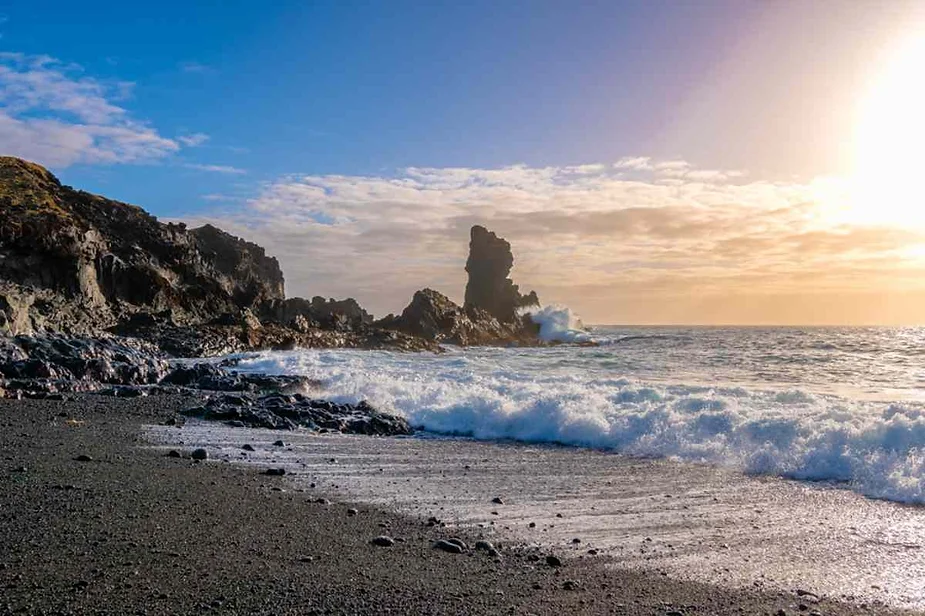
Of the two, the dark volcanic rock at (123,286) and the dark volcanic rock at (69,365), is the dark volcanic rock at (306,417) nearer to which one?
the dark volcanic rock at (69,365)

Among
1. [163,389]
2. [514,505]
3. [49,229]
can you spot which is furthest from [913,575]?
[49,229]

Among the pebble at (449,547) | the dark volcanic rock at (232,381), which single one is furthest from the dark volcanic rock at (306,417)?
the pebble at (449,547)

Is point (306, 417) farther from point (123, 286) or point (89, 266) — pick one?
point (123, 286)

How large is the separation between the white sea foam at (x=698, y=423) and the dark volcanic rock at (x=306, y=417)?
4.73 feet

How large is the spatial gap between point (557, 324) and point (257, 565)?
281 feet

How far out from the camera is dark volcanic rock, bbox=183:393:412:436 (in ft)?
52.7

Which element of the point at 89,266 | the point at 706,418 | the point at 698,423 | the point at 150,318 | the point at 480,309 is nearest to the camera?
the point at 698,423

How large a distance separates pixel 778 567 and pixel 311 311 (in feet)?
209

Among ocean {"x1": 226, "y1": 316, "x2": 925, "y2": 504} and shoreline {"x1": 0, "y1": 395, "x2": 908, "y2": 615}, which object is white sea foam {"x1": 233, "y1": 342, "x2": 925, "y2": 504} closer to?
ocean {"x1": 226, "y1": 316, "x2": 925, "y2": 504}

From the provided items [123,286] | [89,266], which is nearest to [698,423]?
[89,266]

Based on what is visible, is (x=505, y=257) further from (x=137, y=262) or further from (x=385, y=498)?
(x=385, y=498)

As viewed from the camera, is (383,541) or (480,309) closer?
(383,541)

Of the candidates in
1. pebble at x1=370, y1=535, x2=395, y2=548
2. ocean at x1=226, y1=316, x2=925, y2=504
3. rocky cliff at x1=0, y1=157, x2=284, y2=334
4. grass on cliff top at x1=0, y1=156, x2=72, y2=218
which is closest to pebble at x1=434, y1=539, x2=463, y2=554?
pebble at x1=370, y1=535, x2=395, y2=548

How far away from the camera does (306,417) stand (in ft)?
54.5
